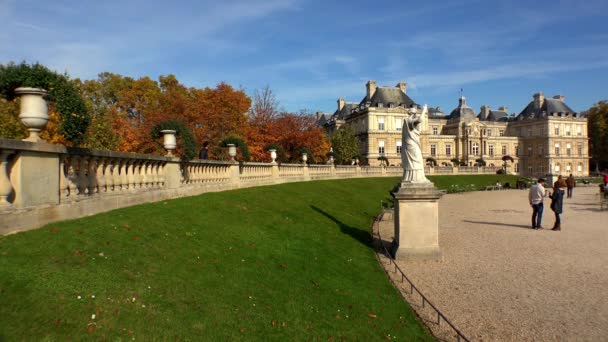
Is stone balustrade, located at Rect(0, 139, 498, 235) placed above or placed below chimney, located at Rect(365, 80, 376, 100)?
below

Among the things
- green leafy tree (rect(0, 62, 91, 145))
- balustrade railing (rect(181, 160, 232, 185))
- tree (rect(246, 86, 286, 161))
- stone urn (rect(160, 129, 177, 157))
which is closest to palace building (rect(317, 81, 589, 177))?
tree (rect(246, 86, 286, 161))

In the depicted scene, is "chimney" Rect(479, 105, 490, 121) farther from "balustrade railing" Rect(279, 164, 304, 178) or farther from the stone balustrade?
the stone balustrade

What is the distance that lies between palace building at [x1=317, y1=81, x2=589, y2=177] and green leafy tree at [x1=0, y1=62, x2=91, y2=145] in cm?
6651

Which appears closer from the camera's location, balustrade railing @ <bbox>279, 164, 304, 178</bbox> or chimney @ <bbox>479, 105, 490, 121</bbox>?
balustrade railing @ <bbox>279, 164, 304, 178</bbox>

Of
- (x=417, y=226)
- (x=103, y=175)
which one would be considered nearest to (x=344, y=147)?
(x=417, y=226)

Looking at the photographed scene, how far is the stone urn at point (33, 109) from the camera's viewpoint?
5.78m

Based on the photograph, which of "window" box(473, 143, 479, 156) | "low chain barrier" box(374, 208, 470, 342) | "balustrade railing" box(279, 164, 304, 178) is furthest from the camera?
"window" box(473, 143, 479, 156)

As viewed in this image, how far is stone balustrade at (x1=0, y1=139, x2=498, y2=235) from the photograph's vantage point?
5.41 meters

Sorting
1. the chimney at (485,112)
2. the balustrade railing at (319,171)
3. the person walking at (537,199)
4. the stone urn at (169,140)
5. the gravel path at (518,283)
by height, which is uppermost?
the chimney at (485,112)

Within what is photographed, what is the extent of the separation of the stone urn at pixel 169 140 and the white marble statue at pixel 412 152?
6.34m

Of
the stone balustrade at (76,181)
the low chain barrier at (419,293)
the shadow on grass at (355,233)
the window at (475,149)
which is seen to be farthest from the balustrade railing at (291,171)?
the window at (475,149)

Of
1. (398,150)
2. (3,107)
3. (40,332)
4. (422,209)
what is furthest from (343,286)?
(398,150)

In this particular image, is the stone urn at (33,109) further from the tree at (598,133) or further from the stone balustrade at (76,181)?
the tree at (598,133)

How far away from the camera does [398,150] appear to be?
7281 centimetres
